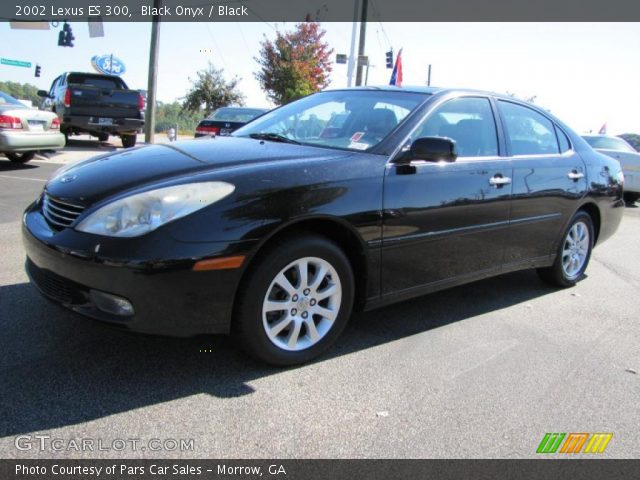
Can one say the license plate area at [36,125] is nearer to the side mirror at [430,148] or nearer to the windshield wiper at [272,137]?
the windshield wiper at [272,137]

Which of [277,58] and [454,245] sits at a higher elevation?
[277,58]

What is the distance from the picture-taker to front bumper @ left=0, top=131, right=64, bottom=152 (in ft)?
28.9

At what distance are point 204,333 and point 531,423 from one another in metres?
1.57

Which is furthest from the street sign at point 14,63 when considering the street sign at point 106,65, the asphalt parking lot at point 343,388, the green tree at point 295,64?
the asphalt parking lot at point 343,388

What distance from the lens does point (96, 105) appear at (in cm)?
1327

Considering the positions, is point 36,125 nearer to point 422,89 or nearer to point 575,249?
point 422,89

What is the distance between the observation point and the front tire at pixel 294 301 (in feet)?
8.66
